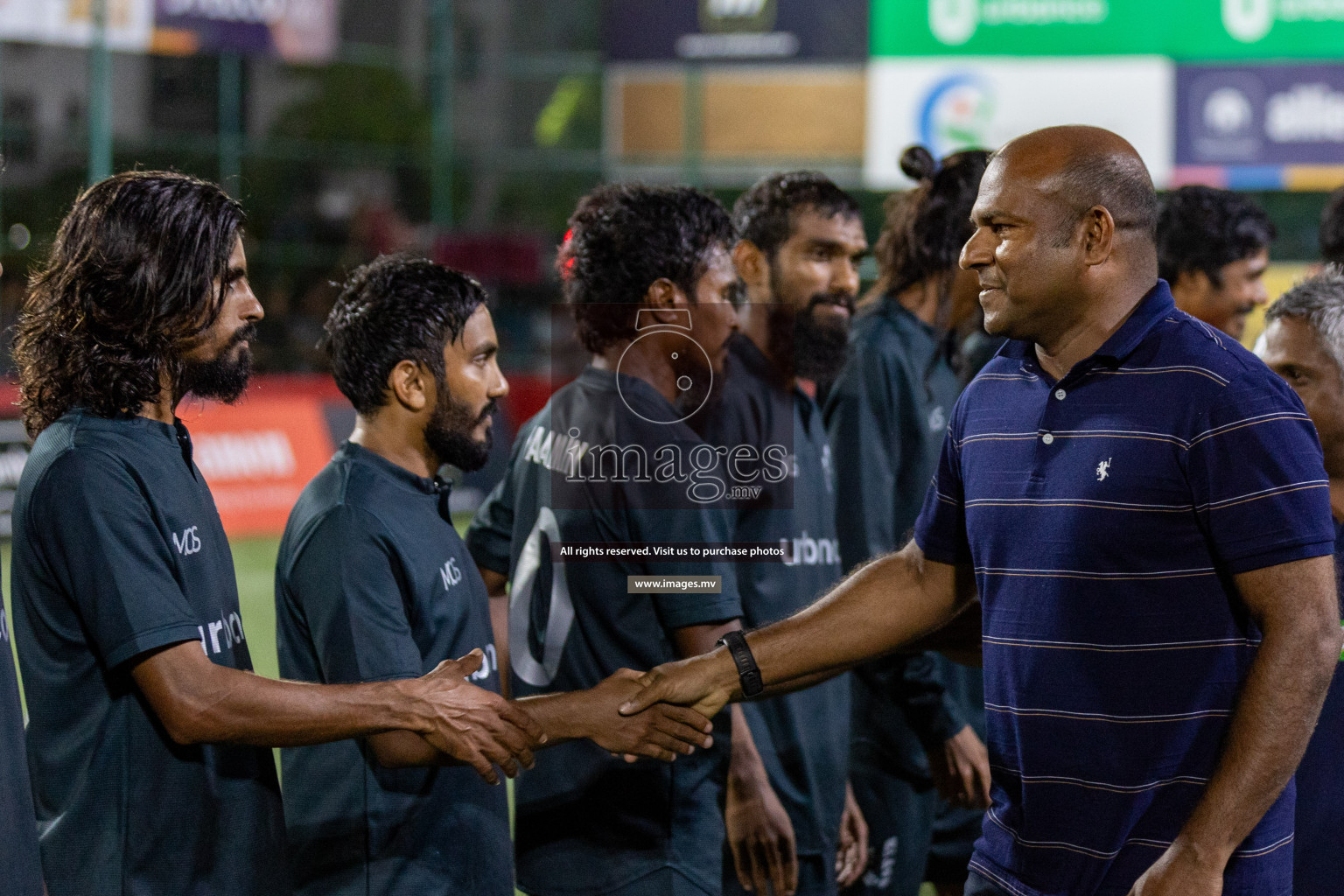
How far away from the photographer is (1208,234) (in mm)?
5266

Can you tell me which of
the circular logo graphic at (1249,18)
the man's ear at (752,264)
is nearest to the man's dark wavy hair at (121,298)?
the man's ear at (752,264)

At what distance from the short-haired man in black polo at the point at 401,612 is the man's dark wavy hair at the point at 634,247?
0.32 meters

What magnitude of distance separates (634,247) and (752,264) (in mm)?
1279

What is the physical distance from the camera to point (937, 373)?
448cm

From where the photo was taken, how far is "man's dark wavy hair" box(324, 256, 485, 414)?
122 inches

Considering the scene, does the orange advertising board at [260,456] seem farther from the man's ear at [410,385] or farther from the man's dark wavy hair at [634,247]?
the man's ear at [410,385]

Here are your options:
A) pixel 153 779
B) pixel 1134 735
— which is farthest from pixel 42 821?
pixel 1134 735

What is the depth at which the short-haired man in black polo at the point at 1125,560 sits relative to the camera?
7.28ft

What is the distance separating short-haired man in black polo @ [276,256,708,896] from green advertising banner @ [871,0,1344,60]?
13.0m

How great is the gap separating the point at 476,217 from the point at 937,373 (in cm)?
2586

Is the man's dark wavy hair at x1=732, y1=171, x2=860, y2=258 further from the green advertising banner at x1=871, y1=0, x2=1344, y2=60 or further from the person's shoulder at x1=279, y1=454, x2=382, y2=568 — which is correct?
the green advertising banner at x1=871, y1=0, x2=1344, y2=60

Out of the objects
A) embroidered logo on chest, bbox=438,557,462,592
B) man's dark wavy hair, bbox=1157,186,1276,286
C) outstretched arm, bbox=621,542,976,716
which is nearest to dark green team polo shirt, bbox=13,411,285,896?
embroidered logo on chest, bbox=438,557,462,592

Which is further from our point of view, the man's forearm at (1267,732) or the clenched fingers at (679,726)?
the clenched fingers at (679,726)

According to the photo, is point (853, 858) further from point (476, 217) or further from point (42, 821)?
Result: point (476, 217)
